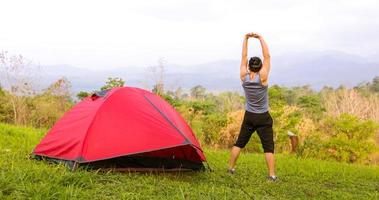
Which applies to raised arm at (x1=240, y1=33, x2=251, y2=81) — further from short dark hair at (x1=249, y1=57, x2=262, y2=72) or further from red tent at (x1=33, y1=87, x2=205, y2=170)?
red tent at (x1=33, y1=87, x2=205, y2=170)

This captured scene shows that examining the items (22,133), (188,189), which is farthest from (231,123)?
(188,189)

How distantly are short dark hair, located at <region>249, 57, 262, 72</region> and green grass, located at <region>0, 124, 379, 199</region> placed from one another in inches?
59.4

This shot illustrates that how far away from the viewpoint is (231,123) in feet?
49.4

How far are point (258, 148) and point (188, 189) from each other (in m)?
9.28

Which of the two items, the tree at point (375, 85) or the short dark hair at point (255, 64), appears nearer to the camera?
the short dark hair at point (255, 64)

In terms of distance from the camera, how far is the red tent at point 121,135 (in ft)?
18.5

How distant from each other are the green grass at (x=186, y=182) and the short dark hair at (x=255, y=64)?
1510 millimetres

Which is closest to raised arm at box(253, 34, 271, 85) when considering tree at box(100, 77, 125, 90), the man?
the man

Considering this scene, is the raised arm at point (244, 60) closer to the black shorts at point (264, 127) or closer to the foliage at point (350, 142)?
the black shorts at point (264, 127)

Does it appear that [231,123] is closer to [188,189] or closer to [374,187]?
[374,187]

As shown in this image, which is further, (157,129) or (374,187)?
(374,187)

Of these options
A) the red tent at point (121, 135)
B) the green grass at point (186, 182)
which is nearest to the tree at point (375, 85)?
the green grass at point (186, 182)

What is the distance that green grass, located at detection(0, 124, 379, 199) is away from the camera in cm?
446

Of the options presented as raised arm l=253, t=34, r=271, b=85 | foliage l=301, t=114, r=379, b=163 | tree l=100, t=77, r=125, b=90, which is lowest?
foliage l=301, t=114, r=379, b=163
